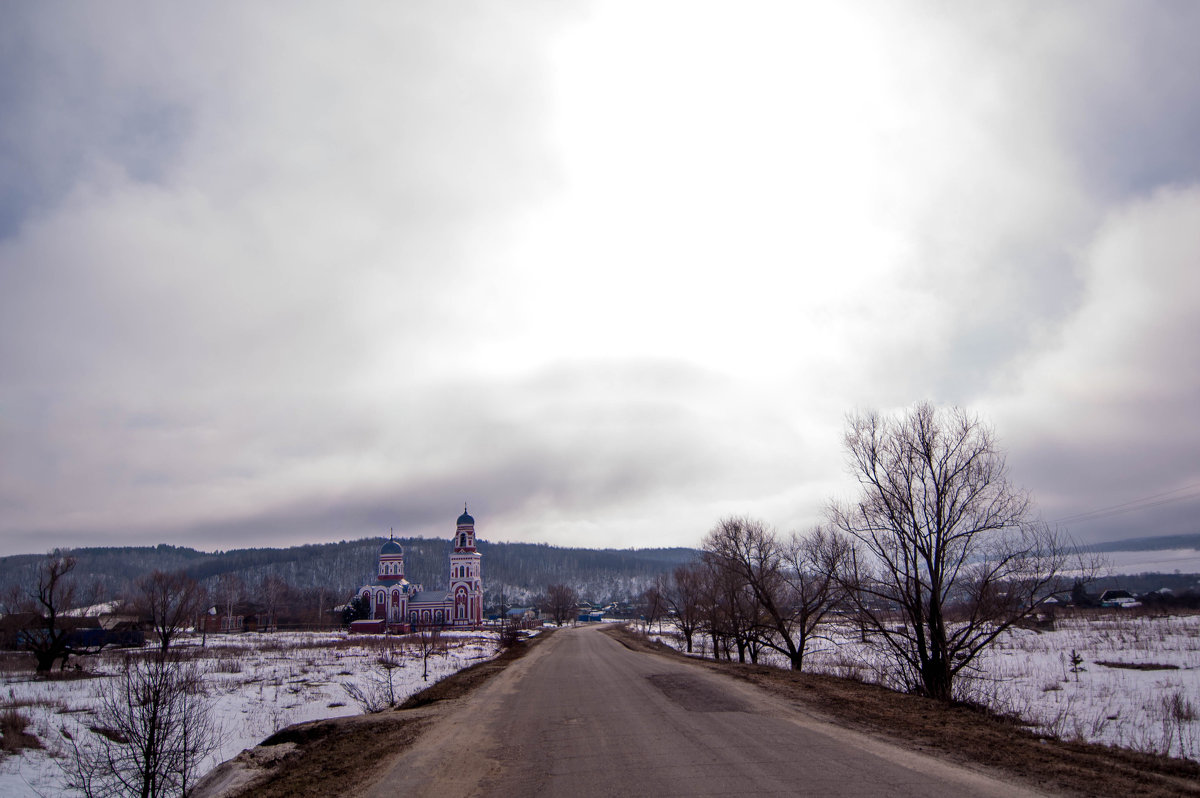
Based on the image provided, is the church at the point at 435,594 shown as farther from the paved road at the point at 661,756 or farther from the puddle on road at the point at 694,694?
the paved road at the point at 661,756

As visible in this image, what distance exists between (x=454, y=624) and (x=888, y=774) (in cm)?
10694

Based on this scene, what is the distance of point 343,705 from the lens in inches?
934

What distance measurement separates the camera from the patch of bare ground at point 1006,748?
738 cm

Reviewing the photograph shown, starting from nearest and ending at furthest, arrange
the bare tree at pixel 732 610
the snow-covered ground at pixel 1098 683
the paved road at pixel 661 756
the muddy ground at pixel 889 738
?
the paved road at pixel 661 756 < the muddy ground at pixel 889 738 < the snow-covered ground at pixel 1098 683 < the bare tree at pixel 732 610

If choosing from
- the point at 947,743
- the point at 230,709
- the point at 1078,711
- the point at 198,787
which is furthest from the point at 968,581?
the point at 230,709

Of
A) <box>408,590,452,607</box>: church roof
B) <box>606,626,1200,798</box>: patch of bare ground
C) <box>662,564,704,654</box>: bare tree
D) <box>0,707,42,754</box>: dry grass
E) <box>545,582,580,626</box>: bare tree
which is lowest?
<box>545,582,580,626</box>: bare tree

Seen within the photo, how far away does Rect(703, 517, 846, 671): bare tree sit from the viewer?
2808 cm

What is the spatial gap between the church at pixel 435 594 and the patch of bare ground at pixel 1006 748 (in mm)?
97343

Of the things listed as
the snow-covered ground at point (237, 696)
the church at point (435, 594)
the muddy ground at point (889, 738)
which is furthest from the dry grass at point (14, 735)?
the church at point (435, 594)

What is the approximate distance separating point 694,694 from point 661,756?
288 inches

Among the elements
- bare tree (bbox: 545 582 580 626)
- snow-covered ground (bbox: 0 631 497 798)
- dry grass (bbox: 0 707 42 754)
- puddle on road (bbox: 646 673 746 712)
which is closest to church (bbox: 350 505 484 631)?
bare tree (bbox: 545 582 580 626)

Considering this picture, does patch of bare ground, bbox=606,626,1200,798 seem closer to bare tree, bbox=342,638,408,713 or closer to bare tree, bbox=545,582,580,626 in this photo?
bare tree, bbox=342,638,408,713

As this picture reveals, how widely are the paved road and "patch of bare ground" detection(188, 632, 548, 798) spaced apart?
0.56 metres

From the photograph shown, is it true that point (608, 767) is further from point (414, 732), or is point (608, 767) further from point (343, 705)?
point (343, 705)
